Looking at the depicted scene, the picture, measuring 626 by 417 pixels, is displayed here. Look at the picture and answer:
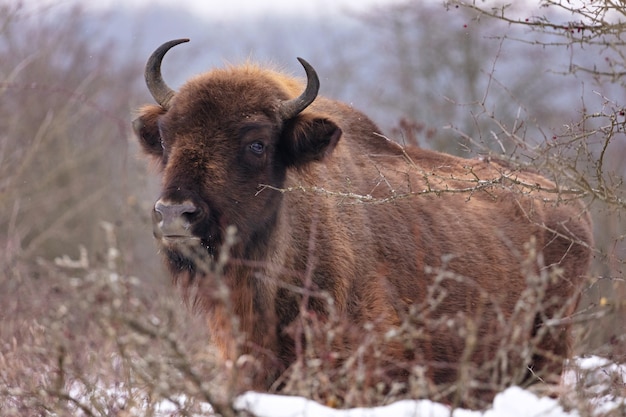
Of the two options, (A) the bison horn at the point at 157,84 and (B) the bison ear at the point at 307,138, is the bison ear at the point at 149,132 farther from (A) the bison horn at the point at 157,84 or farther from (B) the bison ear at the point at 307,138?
(B) the bison ear at the point at 307,138

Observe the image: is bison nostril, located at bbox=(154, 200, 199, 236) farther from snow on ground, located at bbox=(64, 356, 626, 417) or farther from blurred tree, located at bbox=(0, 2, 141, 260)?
blurred tree, located at bbox=(0, 2, 141, 260)

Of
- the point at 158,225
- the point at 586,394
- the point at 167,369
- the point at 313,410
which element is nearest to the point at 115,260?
the point at 167,369

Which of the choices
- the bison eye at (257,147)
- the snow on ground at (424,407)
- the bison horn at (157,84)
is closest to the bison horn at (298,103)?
the bison eye at (257,147)

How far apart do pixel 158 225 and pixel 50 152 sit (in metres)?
16.1

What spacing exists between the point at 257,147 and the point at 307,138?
398mm

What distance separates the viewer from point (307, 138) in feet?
22.5

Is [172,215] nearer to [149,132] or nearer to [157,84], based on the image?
[149,132]

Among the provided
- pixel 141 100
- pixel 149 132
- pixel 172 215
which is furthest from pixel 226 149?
pixel 141 100

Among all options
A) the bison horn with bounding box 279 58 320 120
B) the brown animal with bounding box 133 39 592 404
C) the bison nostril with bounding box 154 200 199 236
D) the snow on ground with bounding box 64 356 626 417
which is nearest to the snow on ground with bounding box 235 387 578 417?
the snow on ground with bounding box 64 356 626 417

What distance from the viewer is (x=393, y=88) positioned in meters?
22.2

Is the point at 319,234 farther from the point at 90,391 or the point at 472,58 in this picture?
the point at 472,58

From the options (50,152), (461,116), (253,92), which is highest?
(253,92)

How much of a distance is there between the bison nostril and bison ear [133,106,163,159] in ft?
4.37

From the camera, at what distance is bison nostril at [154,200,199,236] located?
5.98 meters
